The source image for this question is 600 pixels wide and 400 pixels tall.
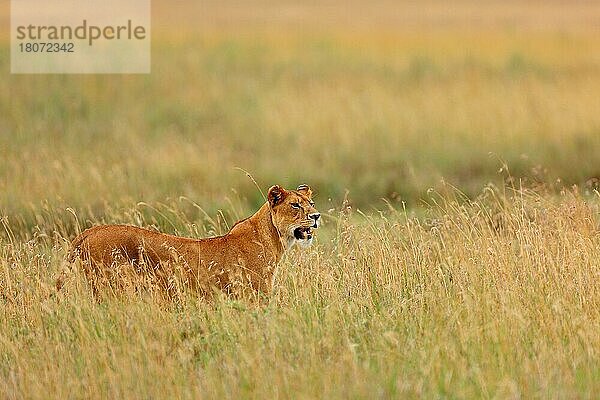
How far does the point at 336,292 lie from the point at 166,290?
1.22m

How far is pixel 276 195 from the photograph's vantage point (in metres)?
9.44

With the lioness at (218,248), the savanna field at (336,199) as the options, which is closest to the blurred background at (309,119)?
the savanna field at (336,199)

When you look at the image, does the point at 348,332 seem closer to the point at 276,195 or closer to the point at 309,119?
the point at 276,195

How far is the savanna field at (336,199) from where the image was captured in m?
7.69

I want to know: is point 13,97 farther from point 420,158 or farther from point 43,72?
point 420,158

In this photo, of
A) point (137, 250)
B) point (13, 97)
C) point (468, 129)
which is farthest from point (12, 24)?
point (137, 250)

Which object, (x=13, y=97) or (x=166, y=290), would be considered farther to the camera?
(x=13, y=97)

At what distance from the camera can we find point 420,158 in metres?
18.0

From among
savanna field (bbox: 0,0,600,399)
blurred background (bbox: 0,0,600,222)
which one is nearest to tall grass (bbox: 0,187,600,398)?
savanna field (bbox: 0,0,600,399)

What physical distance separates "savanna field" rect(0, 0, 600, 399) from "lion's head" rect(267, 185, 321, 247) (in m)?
0.31

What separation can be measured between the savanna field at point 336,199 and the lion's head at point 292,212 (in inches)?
12.4

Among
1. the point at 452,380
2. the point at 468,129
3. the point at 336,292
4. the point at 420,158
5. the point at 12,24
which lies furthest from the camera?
the point at 12,24

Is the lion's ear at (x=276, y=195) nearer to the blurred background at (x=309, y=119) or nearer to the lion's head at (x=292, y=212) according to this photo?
the lion's head at (x=292, y=212)

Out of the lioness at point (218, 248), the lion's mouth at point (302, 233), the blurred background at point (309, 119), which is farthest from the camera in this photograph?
the blurred background at point (309, 119)
